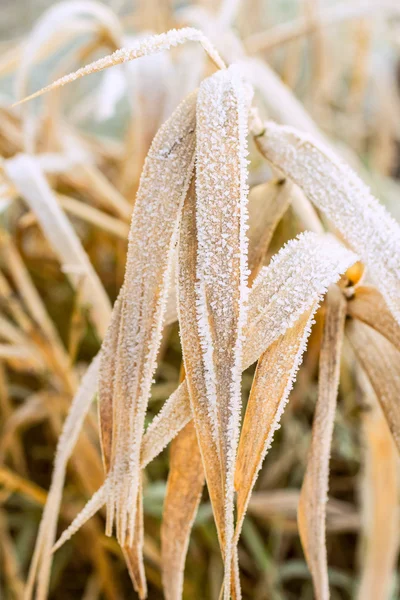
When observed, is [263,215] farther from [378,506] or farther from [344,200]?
[378,506]

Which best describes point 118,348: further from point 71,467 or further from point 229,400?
point 71,467

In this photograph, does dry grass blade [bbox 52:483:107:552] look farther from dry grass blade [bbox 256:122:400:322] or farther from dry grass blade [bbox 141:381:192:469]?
dry grass blade [bbox 256:122:400:322]

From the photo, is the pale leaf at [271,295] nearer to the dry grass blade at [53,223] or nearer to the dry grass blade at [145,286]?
the dry grass blade at [145,286]

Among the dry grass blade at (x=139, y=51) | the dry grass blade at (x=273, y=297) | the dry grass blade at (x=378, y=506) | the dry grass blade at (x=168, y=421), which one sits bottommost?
the dry grass blade at (x=378, y=506)

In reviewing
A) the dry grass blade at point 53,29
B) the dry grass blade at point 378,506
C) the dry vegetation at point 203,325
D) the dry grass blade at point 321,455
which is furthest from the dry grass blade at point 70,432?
the dry grass blade at point 53,29

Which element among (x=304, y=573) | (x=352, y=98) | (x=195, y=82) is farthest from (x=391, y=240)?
(x=352, y=98)

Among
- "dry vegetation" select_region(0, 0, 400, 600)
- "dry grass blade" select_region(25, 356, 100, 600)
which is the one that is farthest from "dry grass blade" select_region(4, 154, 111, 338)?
"dry grass blade" select_region(25, 356, 100, 600)
